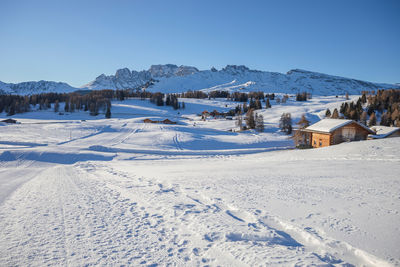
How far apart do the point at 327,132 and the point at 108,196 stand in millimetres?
31435

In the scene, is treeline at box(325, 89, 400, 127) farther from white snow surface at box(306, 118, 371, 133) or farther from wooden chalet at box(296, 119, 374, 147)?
white snow surface at box(306, 118, 371, 133)

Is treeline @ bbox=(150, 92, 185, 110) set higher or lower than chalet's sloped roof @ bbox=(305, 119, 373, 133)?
higher

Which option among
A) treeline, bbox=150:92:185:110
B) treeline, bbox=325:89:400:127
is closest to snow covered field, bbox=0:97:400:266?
treeline, bbox=325:89:400:127

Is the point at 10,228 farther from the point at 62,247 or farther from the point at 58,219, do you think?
the point at 62,247

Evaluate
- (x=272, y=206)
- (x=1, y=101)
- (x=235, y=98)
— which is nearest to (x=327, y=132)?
(x=272, y=206)

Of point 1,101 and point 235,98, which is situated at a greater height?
point 235,98

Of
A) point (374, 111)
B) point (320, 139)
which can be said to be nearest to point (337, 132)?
point (320, 139)

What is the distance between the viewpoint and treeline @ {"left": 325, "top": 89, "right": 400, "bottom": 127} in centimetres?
6800

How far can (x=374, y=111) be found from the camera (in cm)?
8294

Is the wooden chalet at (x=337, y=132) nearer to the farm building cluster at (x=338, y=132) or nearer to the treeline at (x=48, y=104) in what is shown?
the farm building cluster at (x=338, y=132)

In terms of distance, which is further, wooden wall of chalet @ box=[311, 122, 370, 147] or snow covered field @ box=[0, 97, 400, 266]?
wooden wall of chalet @ box=[311, 122, 370, 147]

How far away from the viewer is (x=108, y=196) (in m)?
8.20

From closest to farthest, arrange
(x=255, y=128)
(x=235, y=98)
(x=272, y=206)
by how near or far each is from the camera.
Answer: (x=272, y=206), (x=255, y=128), (x=235, y=98)

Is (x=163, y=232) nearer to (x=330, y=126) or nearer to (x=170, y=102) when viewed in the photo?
(x=330, y=126)
